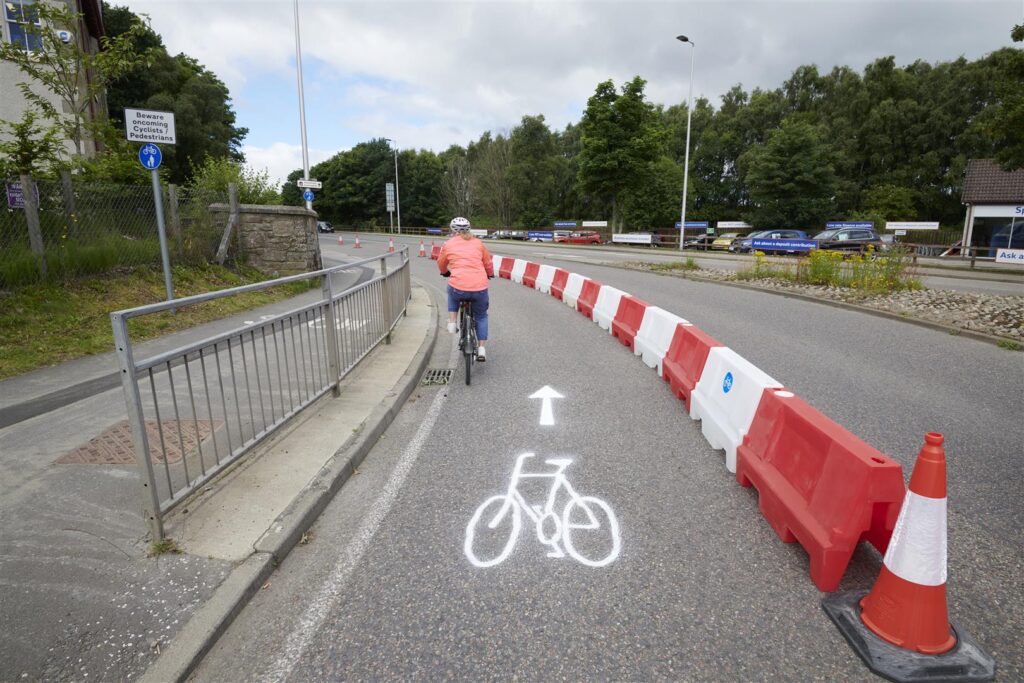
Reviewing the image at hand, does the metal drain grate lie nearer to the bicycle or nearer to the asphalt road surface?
the bicycle

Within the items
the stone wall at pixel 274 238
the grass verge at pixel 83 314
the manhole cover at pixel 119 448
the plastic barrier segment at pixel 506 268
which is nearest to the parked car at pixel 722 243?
the plastic barrier segment at pixel 506 268

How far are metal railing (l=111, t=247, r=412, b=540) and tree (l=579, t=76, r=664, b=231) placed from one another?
45490 millimetres

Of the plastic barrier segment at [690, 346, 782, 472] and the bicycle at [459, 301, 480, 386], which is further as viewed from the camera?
the bicycle at [459, 301, 480, 386]

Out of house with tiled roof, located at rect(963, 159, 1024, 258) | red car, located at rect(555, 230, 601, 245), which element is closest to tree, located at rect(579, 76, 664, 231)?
red car, located at rect(555, 230, 601, 245)

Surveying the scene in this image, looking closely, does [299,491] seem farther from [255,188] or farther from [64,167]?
[255,188]

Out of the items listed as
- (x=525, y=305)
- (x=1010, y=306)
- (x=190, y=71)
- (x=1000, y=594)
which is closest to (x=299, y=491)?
(x=1000, y=594)

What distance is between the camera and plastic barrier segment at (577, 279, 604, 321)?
10867 mm

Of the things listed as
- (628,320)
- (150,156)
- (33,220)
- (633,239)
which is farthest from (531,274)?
(633,239)

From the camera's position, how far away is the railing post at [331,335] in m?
5.46

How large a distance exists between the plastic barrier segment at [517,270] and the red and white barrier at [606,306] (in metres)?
7.18

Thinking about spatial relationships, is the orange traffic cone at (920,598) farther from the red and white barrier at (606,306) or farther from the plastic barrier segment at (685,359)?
the red and white barrier at (606,306)

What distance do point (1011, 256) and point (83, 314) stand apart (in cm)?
2937

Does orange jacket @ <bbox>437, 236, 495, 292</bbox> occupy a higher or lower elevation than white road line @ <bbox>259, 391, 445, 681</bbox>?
higher

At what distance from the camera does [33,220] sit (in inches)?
350
